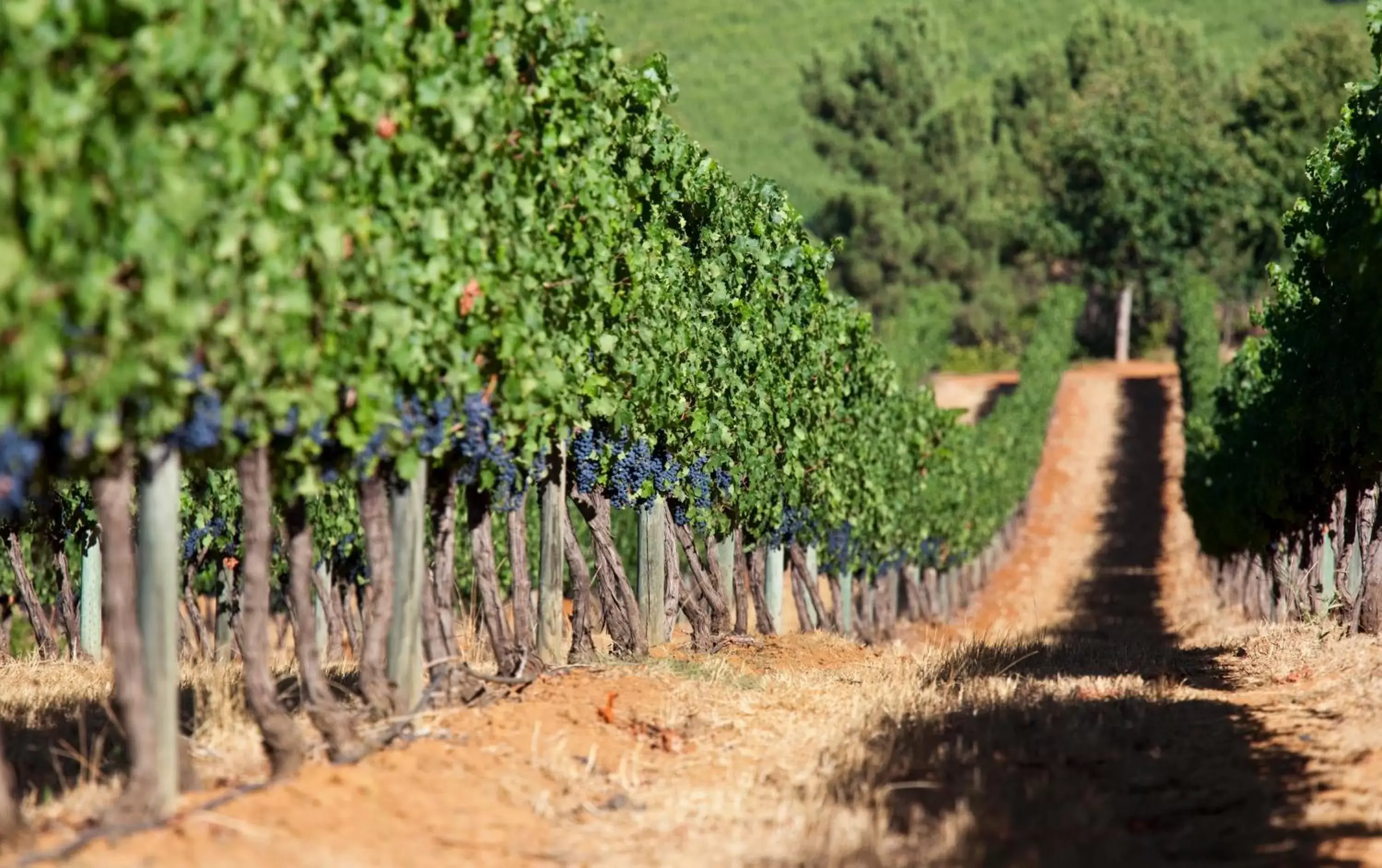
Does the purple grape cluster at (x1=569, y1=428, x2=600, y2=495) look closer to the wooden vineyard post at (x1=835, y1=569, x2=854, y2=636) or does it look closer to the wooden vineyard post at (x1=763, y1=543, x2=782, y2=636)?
the wooden vineyard post at (x1=763, y1=543, x2=782, y2=636)

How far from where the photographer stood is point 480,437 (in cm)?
927

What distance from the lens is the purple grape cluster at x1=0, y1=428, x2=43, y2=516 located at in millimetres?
5547

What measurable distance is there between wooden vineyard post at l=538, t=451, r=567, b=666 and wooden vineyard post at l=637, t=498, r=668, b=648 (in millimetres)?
1645

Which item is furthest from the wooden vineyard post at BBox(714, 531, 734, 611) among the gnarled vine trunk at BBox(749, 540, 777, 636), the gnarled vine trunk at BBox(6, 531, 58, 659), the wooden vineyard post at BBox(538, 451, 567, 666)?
the gnarled vine trunk at BBox(6, 531, 58, 659)

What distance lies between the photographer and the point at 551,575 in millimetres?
11539

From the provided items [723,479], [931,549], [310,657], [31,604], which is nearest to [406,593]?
[310,657]

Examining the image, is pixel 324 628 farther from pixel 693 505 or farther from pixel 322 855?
pixel 322 855

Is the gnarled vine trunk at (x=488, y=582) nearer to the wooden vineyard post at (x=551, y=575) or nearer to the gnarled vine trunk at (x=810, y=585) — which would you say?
the wooden vineyard post at (x=551, y=575)

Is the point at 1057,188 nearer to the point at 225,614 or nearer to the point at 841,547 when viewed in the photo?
the point at 841,547

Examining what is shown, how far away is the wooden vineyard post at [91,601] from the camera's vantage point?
1537 cm

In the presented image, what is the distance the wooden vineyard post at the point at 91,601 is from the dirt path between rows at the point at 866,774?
5732 millimetres

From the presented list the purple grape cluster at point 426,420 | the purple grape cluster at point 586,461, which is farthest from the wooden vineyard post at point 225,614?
the purple grape cluster at point 426,420

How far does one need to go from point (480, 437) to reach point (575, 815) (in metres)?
2.46

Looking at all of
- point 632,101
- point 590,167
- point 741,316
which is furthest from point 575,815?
point 741,316
